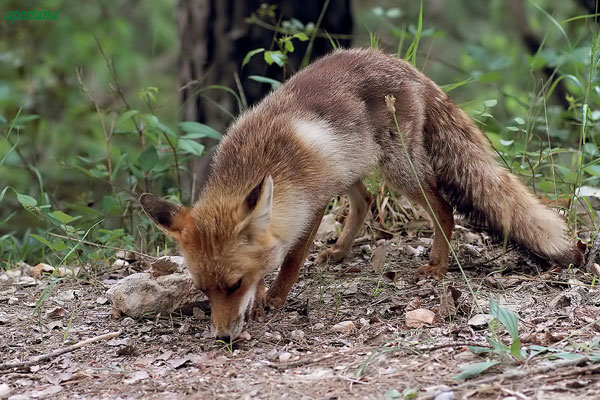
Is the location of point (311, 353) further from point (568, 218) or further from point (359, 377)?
point (568, 218)

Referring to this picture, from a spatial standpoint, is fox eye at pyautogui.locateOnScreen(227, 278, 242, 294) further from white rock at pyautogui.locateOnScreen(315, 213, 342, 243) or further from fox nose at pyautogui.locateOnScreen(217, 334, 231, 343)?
white rock at pyautogui.locateOnScreen(315, 213, 342, 243)

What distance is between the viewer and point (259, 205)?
3689 mm

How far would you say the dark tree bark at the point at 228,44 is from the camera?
7164mm

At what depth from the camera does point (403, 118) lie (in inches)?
195

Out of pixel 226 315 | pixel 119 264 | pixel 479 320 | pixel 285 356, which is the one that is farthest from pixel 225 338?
pixel 119 264

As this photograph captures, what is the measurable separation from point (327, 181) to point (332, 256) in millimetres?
1017

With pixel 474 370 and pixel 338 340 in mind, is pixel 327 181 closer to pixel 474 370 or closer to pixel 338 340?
pixel 338 340

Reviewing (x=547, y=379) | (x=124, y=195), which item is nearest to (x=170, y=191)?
(x=124, y=195)

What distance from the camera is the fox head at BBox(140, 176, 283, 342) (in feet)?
12.4

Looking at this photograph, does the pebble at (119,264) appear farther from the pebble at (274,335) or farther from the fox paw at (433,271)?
the fox paw at (433,271)

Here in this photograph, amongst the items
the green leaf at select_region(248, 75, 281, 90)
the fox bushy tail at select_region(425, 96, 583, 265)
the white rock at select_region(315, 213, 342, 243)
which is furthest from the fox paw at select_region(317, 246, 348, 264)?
the green leaf at select_region(248, 75, 281, 90)

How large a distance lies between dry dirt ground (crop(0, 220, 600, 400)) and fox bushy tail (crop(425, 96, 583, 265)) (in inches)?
6.9

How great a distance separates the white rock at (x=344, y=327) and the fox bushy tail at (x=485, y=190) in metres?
1.29

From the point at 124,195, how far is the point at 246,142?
2.12m
